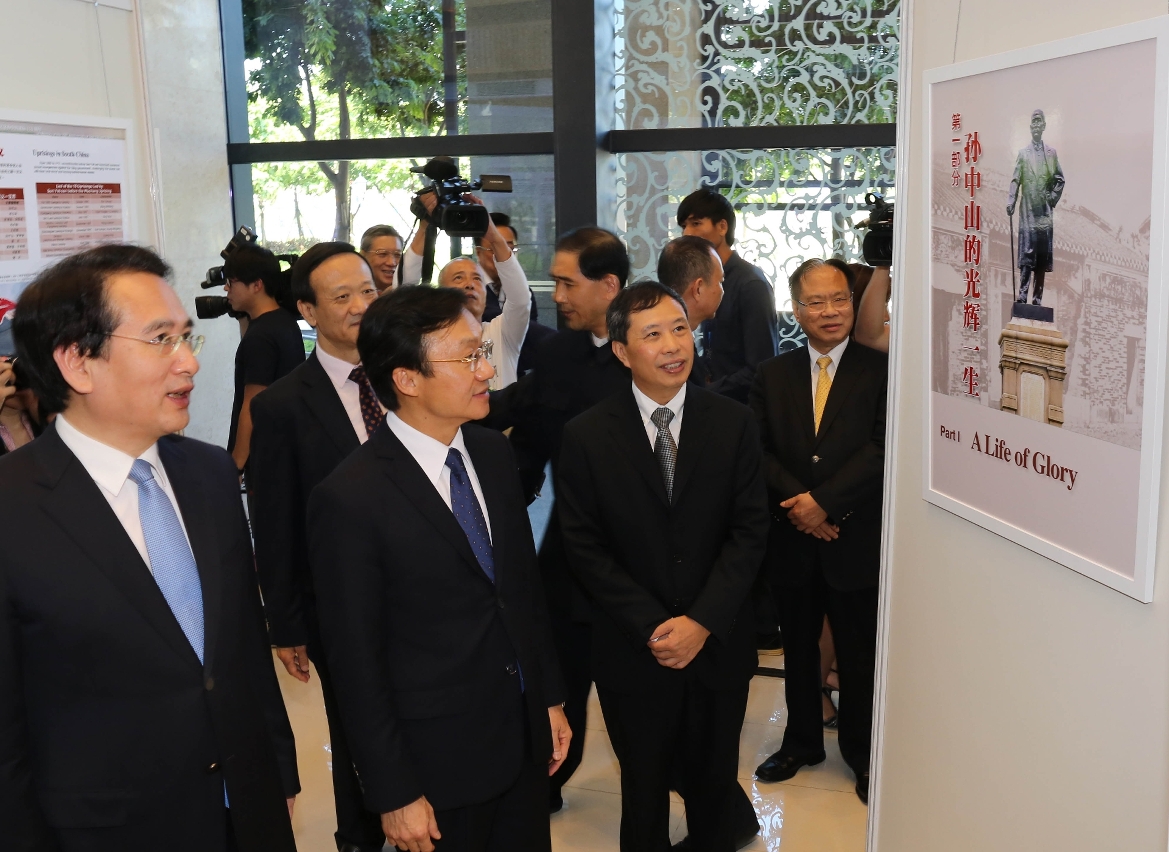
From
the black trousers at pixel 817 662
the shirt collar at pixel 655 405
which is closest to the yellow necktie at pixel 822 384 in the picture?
the black trousers at pixel 817 662

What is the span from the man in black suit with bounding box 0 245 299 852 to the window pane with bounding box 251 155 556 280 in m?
3.66

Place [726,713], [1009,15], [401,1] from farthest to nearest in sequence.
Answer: [401,1]
[726,713]
[1009,15]

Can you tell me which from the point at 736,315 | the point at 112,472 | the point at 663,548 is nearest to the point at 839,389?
the point at 663,548

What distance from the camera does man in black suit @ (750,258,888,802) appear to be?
3.29m

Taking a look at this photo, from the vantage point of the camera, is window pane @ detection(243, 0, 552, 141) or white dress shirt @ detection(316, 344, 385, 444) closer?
white dress shirt @ detection(316, 344, 385, 444)

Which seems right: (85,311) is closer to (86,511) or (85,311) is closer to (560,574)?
(86,511)

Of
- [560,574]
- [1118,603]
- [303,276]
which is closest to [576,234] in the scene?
[303,276]

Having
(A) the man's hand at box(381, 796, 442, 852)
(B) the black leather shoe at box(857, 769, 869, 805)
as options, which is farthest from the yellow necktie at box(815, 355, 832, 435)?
(A) the man's hand at box(381, 796, 442, 852)

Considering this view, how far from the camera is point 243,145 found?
5996mm

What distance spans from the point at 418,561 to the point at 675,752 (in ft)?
3.69

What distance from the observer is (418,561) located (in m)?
2.02

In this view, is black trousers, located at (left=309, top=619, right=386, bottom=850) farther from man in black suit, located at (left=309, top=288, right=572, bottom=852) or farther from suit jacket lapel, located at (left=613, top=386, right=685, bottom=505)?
suit jacket lapel, located at (left=613, top=386, right=685, bottom=505)

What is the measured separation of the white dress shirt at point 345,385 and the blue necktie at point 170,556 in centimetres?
106

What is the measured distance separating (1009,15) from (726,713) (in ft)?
5.71
